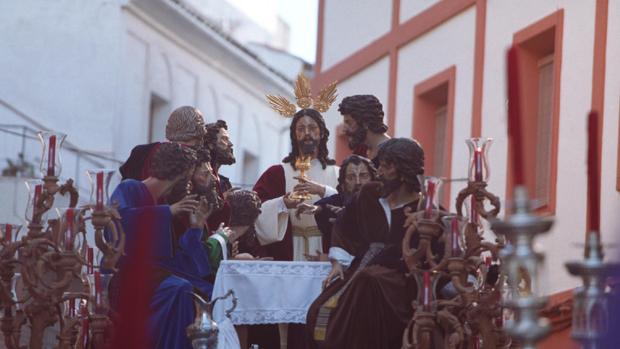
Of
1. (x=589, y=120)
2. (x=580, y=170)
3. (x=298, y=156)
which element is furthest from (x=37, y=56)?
(x=589, y=120)

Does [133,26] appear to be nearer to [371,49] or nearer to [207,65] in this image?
[207,65]

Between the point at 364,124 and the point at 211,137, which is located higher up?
the point at 364,124

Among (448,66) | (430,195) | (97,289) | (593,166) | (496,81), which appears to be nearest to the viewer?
(593,166)

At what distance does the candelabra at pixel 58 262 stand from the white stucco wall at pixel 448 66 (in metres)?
10.9

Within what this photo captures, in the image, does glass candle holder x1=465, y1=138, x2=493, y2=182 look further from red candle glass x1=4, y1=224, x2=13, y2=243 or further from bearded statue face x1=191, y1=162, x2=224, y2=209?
red candle glass x1=4, y1=224, x2=13, y2=243

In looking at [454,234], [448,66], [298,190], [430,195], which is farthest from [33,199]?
[448,66]

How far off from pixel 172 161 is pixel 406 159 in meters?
1.38

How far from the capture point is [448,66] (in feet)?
77.9

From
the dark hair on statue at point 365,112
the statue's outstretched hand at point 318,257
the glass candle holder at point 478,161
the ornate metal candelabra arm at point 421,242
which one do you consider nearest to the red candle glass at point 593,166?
the ornate metal candelabra arm at point 421,242

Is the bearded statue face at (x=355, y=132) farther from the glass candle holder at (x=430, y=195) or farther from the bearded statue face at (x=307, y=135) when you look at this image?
the glass candle holder at (x=430, y=195)

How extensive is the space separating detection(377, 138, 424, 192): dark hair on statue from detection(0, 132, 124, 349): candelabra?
1604mm

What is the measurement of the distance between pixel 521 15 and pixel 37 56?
44.8 ft

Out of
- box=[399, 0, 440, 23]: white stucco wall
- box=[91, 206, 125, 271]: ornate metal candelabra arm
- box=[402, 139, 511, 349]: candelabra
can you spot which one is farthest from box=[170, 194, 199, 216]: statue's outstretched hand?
box=[399, 0, 440, 23]: white stucco wall

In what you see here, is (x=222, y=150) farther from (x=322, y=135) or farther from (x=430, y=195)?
(x=430, y=195)
